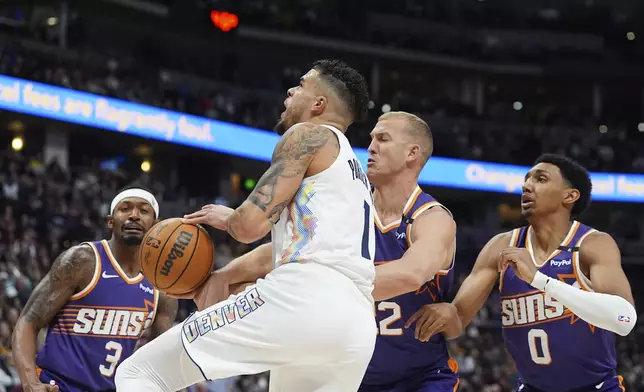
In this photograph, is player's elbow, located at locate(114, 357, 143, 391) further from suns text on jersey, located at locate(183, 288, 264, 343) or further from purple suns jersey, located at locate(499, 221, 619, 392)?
purple suns jersey, located at locate(499, 221, 619, 392)

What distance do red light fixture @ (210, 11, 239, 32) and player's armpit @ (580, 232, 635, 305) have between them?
73.8 ft

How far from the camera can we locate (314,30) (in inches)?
1146

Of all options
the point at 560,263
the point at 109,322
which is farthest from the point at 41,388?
the point at 560,263

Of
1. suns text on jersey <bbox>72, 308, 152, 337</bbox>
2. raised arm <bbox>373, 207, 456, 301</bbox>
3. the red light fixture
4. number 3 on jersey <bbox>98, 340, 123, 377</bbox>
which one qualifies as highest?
the red light fixture

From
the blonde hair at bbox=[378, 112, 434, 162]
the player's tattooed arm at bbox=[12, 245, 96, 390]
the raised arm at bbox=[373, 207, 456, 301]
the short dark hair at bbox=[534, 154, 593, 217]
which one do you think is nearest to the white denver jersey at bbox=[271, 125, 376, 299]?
the raised arm at bbox=[373, 207, 456, 301]

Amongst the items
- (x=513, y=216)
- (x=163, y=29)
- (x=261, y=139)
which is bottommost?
(x=513, y=216)

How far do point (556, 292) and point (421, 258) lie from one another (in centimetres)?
99

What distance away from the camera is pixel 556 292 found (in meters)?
4.97

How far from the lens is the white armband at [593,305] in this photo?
16.2ft

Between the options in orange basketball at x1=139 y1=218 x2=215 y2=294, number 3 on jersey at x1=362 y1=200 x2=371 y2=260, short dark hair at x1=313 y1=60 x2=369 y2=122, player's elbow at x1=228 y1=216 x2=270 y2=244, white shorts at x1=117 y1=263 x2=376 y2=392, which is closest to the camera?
white shorts at x1=117 y1=263 x2=376 y2=392

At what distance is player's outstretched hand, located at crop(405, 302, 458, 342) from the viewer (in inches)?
185

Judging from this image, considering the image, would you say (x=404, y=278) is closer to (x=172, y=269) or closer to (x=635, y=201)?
(x=172, y=269)

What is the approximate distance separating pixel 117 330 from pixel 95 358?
0.72 feet

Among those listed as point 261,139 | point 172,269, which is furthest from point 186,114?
point 172,269
